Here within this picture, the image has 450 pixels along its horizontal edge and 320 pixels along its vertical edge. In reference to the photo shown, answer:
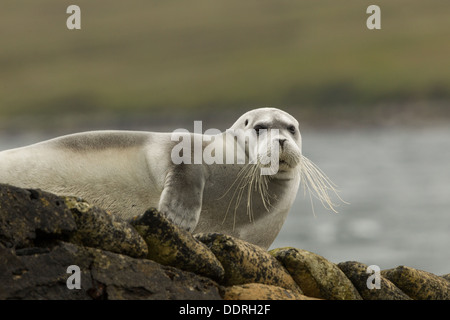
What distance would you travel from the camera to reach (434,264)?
2256 inches

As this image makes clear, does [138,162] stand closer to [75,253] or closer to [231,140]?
[231,140]

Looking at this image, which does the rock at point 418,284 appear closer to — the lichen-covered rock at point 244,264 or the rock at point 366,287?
the rock at point 366,287

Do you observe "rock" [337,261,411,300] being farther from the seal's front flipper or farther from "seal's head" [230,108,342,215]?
the seal's front flipper

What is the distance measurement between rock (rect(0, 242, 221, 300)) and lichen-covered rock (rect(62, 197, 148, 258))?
162mm

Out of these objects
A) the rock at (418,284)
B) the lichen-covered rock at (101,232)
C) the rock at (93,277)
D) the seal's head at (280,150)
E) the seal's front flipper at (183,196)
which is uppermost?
the seal's head at (280,150)

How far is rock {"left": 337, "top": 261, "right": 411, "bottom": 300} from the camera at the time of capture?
8.20 m

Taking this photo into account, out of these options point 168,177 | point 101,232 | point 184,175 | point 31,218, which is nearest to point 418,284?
point 184,175

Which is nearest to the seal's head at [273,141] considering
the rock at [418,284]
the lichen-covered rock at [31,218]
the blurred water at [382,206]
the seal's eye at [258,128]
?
the seal's eye at [258,128]

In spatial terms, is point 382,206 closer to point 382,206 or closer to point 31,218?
point 382,206

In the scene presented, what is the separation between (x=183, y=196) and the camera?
916 centimetres

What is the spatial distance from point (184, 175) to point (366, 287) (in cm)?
241

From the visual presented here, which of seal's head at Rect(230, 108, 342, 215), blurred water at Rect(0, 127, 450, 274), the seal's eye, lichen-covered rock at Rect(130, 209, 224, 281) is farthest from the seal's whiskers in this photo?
blurred water at Rect(0, 127, 450, 274)

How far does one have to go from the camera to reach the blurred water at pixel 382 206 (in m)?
62.1

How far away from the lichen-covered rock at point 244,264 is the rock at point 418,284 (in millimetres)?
1344
